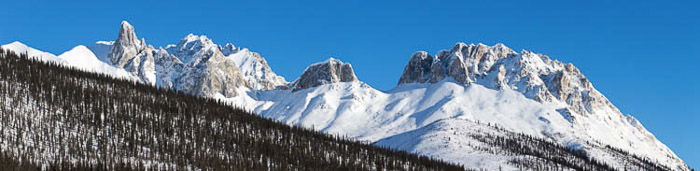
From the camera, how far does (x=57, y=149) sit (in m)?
135

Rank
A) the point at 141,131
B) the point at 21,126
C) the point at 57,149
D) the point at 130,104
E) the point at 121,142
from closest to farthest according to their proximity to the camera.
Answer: the point at 57,149 → the point at 21,126 → the point at 121,142 → the point at 141,131 → the point at 130,104

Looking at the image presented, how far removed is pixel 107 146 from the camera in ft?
494

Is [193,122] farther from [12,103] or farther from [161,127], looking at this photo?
[12,103]

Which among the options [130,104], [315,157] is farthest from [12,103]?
[315,157]

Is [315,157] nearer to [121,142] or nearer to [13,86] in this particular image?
[121,142]

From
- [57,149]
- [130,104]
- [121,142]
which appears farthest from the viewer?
[130,104]

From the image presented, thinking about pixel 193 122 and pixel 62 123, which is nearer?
pixel 62 123

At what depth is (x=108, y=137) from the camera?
520 ft

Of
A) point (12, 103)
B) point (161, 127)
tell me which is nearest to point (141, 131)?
point (161, 127)

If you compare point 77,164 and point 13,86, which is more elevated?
point 13,86

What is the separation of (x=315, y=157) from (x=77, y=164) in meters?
73.0

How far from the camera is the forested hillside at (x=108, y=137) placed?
133 metres

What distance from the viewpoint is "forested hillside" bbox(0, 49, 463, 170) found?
133m

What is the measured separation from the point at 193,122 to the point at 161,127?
15.7 m
